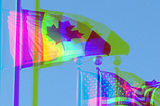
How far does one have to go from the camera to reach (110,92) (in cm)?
181

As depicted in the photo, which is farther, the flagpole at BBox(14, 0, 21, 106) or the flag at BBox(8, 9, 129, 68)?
the flag at BBox(8, 9, 129, 68)

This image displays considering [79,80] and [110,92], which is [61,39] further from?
[110,92]

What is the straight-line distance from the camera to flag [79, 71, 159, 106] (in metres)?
1.77

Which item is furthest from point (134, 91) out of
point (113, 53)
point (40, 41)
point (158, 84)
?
point (40, 41)

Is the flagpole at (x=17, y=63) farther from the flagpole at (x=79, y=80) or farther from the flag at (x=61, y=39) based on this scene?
the flagpole at (x=79, y=80)

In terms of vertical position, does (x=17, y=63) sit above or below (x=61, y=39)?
below

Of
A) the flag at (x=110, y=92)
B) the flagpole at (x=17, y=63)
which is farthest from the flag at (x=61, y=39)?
the flag at (x=110, y=92)

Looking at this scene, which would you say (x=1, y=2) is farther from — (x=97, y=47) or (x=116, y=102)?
(x=116, y=102)

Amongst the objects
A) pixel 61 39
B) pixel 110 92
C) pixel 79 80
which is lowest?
pixel 110 92

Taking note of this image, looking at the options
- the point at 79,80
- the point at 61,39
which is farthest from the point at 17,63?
the point at 79,80

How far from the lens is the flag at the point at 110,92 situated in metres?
1.77

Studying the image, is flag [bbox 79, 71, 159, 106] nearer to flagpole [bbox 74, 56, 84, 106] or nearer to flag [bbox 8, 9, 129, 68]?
flagpole [bbox 74, 56, 84, 106]

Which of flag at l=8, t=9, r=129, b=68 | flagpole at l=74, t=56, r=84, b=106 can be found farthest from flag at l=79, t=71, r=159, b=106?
flag at l=8, t=9, r=129, b=68

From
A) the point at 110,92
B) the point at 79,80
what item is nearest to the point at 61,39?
the point at 79,80
